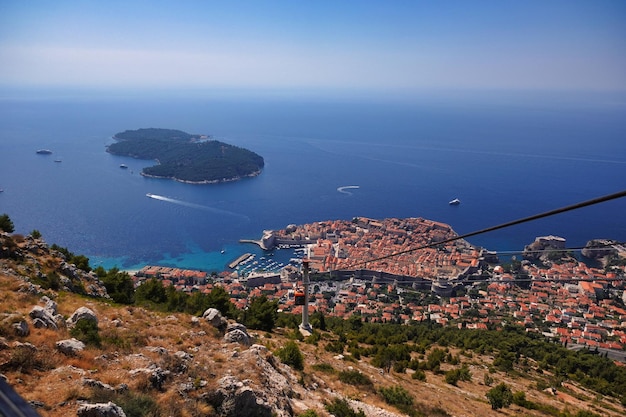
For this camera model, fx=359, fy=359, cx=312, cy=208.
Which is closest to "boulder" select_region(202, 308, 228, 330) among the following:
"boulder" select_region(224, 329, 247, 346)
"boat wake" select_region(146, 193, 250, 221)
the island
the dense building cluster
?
"boulder" select_region(224, 329, 247, 346)

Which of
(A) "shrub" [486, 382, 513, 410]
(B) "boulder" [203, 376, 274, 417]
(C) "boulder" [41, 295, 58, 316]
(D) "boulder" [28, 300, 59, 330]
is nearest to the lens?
(B) "boulder" [203, 376, 274, 417]

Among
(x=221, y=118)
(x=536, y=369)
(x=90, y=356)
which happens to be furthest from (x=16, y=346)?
(x=221, y=118)

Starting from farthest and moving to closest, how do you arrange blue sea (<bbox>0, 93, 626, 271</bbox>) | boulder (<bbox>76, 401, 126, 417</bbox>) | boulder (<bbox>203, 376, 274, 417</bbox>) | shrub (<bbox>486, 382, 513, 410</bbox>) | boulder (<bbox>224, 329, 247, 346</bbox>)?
blue sea (<bbox>0, 93, 626, 271</bbox>), shrub (<bbox>486, 382, 513, 410</bbox>), boulder (<bbox>224, 329, 247, 346</bbox>), boulder (<bbox>203, 376, 274, 417</bbox>), boulder (<bbox>76, 401, 126, 417</bbox>)

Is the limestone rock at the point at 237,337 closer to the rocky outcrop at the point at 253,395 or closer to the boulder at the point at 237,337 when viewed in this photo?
the boulder at the point at 237,337

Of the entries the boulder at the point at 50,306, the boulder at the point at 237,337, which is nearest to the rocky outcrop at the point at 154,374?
the boulder at the point at 237,337

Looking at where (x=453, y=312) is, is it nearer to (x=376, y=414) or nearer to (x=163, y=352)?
(x=376, y=414)

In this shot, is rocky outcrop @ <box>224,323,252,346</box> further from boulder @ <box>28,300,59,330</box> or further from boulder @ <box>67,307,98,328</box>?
boulder @ <box>28,300,59,330</box>

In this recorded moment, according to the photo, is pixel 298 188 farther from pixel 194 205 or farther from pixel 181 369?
pixel 181 369
